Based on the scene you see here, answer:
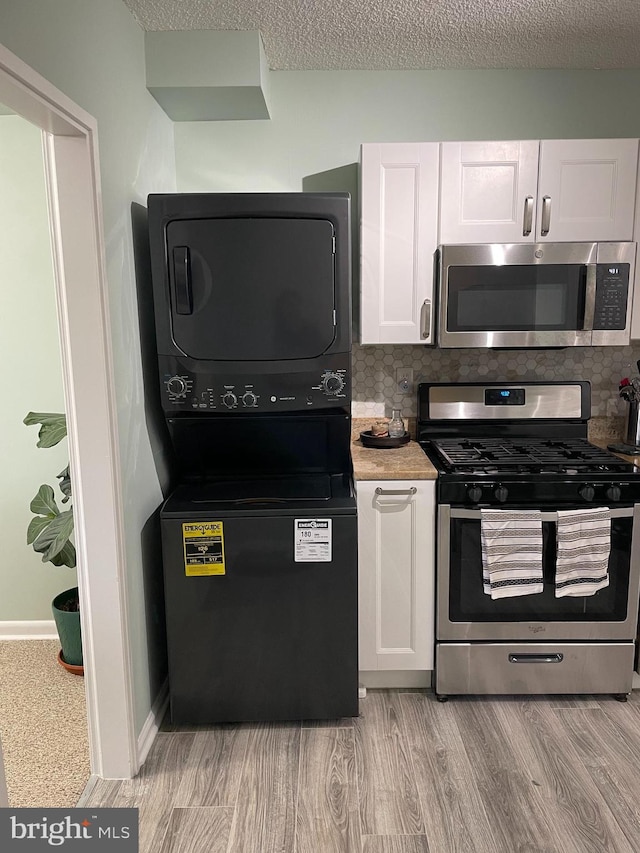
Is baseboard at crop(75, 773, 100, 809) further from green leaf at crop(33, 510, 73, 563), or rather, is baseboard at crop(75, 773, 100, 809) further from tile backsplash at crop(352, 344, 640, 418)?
tile backsplash at crop(352, 344, 640, 418)

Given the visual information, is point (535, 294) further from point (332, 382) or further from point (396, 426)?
A: point (332, 382)

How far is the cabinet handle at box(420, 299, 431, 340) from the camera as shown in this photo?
260 cm

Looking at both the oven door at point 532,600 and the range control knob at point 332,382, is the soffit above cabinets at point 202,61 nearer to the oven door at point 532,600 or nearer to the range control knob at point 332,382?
the range control knob at point 332,382

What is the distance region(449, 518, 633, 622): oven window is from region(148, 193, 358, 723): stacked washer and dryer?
42 cm

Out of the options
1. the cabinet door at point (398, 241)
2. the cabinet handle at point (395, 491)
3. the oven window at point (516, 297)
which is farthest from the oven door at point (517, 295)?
the cabinet handle at point (395, 491)

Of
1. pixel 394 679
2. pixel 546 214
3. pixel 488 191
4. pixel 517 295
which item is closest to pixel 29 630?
pixel 394 679

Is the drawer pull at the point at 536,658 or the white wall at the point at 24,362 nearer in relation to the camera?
the drawer pull at the point at 536,658

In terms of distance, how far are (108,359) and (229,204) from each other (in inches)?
27.6

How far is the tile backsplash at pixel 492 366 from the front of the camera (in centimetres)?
294

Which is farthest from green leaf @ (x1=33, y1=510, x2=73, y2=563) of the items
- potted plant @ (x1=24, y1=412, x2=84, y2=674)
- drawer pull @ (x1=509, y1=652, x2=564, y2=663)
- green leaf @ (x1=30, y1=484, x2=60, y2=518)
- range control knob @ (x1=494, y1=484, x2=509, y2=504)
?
drawer pull @ (x1=509, y1=652, x2=564, y2=663)

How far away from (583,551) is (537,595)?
0.77 ft

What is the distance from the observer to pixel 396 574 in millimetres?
2471

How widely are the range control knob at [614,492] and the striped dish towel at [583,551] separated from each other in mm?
47

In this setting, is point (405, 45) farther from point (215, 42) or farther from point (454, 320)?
point (454, 320)
